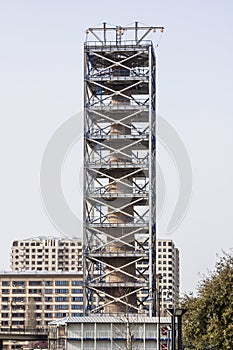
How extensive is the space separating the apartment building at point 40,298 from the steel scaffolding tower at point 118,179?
10493 cm

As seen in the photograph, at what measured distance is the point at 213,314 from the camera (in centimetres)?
5916

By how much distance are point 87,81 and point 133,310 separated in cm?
2439

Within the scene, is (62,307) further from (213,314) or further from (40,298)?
(213,314)

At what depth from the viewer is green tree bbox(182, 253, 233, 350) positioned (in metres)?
57.5

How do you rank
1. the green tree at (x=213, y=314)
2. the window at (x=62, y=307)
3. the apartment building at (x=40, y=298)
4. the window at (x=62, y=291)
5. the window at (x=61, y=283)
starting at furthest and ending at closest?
the window at (x=62, y=307) < the window at (x=61, y=283) < the window at (x=62, y=291) < the apartment building at (x=40, y=298) < the green tree at (x=213, y=314)

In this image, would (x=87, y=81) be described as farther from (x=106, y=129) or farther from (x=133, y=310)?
(x=133, y=310)

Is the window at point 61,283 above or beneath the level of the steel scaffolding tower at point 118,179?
beneath

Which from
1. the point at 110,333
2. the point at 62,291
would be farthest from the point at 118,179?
the point at 62,291

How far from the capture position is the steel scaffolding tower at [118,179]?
83938 millimetres

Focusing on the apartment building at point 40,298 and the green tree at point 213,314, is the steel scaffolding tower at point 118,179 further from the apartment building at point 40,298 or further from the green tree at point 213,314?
the apartment building at point 40,298

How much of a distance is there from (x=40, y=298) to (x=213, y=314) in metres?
141

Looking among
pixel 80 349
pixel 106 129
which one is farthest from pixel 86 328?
pixel 106 129

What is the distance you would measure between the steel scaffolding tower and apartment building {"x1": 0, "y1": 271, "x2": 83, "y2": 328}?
105 metres

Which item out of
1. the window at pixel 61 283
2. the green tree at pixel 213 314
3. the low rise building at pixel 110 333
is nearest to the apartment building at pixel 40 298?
the window at pixel 61 283
